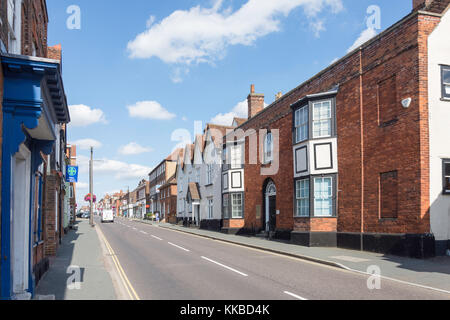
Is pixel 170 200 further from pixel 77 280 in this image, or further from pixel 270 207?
pixel 77 280

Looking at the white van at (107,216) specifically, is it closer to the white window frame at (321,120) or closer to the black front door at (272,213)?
the black front door at (272,213)

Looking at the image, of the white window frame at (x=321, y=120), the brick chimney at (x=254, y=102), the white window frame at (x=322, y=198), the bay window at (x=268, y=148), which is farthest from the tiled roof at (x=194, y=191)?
the white window frame at (x=321, y=120)

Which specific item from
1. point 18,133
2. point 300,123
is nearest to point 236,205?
point 300,123

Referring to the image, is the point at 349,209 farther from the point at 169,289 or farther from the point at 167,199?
the point at 167,199

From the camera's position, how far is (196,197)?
4278 cm

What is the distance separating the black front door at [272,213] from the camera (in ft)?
86.2

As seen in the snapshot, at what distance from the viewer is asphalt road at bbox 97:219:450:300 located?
29.7 feet

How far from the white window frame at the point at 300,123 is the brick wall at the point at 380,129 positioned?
1.21 m

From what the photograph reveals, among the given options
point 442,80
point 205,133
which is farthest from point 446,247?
point 205,133

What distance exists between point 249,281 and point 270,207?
16437mm

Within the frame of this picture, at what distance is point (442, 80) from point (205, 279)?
11.4m

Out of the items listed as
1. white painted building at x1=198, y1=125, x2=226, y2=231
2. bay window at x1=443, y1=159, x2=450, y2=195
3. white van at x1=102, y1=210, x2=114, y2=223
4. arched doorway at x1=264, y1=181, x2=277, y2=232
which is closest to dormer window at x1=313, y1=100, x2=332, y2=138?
bay window at x1=443, y1=159, x2=450, y2=195

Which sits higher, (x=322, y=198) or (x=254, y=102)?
(x=254, y=102)

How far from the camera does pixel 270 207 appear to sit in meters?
27.1
